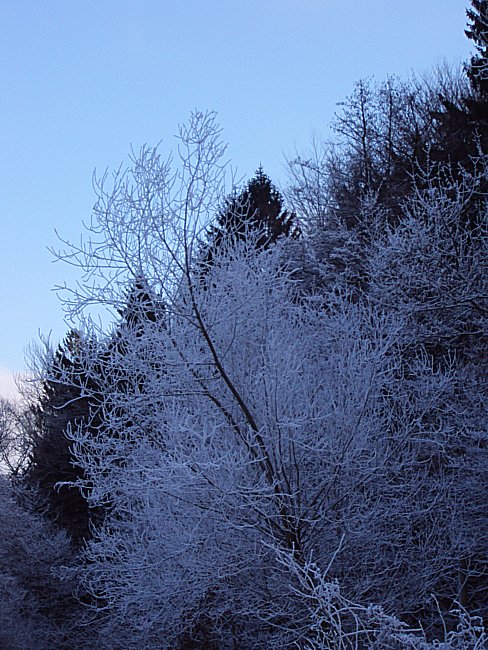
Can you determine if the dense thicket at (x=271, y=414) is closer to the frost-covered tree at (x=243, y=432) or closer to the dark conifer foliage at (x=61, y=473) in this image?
the frost-covered tree at (x=243, y=432)

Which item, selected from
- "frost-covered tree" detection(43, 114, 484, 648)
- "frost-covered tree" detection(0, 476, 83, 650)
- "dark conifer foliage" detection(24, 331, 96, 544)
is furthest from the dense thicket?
"dark conifer foliage" detection(24, 331, 96, 544)

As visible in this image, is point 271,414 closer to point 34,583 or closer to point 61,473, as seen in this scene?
point 61,473

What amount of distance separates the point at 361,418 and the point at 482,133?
6308 millimetres

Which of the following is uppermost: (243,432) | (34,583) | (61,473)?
(61,473)

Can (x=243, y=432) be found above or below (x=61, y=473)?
below

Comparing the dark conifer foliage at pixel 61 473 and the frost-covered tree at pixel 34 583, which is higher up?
the dark conifer foliage at pixel 61 473

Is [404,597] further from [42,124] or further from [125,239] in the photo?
[42,124]

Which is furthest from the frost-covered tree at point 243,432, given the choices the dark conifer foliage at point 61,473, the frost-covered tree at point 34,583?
the dark conifer foliage at point 61,473

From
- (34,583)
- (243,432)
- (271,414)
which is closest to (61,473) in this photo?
(34,583)

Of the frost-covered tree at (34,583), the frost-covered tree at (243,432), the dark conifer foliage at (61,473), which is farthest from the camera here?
the dark conifer foliage at (61,473)

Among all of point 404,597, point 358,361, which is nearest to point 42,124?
point 358,361

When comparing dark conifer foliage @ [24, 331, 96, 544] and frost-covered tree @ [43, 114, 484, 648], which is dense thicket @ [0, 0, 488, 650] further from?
dark conifer foliage @ [24, 331, 96, 544]

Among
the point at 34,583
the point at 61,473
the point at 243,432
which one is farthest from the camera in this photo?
the point at 61,473

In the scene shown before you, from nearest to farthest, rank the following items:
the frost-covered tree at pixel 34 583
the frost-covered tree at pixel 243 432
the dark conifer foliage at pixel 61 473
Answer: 1. the frost-covered tree at pixel 243 432
2. the frost-covered tree at pixel 34 583
3. the dark conifer foliage at pixel 61 473
